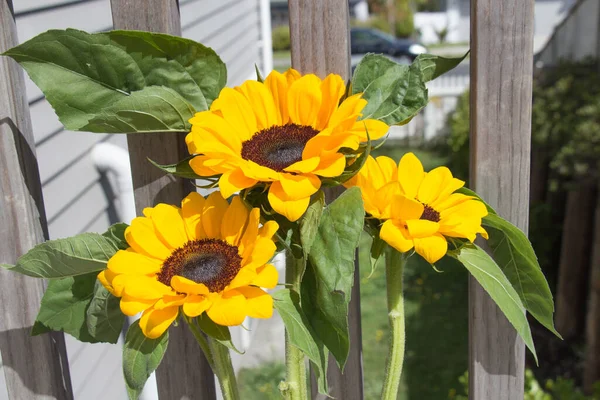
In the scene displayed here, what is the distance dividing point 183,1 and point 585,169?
300cm

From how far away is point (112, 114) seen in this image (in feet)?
3.66

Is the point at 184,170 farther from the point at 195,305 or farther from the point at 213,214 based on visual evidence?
the point at 195,305

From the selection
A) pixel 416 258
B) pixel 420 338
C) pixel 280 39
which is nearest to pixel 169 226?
pixel 420 338

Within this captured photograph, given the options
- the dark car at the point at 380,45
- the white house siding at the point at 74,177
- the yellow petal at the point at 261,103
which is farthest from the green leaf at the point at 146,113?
the dark car at the point at 380,45

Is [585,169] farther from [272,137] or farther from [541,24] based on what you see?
[541,24]

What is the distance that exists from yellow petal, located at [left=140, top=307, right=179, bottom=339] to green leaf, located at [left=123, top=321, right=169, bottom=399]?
0.26ft

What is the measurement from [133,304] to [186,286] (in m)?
0.09

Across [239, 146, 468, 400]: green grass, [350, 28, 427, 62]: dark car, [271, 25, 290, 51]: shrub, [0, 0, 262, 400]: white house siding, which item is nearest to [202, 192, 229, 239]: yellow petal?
[0, 0, 262, 400]: white house siding

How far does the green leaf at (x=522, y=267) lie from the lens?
3.98 feet

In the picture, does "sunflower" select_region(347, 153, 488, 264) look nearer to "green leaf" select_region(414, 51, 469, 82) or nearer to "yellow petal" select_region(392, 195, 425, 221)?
"yellow petal" select_region(392, 195, 425, 221)

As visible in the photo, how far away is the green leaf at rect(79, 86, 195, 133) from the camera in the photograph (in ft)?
3.64

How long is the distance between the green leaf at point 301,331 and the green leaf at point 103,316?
0.96 feet

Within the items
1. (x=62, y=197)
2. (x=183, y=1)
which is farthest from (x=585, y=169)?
(x=62, y=197)

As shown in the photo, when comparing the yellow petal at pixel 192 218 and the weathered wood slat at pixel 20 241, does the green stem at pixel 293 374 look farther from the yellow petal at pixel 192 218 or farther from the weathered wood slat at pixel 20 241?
the weathered wood slat at pixel 20 241
